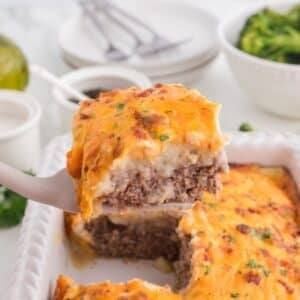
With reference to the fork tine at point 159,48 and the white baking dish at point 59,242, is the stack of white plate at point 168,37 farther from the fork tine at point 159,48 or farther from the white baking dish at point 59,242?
the white baking dish at point 59,242

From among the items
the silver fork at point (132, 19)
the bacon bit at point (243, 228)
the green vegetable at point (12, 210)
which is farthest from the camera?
the silver fork at point (132, 19)

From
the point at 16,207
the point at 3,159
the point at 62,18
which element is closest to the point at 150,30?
the point at 62,18

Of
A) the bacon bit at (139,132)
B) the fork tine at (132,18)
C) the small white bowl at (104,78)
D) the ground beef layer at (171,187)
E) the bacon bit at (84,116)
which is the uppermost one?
the bacon bit at (139,132)

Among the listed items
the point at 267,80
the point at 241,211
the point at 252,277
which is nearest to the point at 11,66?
the point at 267,80

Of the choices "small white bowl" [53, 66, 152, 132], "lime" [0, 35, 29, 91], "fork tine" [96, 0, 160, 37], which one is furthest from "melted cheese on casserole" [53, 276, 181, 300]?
"fork tine" [96, 0, 160, 37]

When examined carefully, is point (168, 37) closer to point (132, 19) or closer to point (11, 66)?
point (132, 19)

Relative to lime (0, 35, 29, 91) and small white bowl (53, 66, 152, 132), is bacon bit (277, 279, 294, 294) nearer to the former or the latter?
small white bowl (53, 66, 152, 132)

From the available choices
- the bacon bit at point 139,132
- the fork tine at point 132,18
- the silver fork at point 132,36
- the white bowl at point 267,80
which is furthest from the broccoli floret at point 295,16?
the bacon bit at point 139,132
